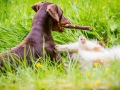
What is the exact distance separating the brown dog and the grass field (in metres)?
0.26

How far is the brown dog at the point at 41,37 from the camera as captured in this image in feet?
15.6

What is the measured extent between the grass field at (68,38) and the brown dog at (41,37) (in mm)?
255

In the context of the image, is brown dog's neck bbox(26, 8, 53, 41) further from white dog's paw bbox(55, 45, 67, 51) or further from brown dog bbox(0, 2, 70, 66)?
white dog's paw bbox(55, 45, 67, 51)

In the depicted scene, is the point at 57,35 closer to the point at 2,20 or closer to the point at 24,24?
the point at 24,24

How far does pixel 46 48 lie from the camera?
493cm

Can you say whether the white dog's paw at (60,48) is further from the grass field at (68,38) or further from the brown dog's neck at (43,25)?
the grass field at (68,38)

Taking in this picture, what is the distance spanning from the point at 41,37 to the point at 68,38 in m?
1.18

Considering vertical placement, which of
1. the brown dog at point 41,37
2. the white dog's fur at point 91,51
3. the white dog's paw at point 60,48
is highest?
the brown dog at point 41,37

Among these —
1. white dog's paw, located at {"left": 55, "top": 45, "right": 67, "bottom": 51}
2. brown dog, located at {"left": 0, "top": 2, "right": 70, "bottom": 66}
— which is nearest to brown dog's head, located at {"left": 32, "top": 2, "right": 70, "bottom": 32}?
brown dog, located at {"left": 0, "top": 2, "right": 70, "bottom": 66}

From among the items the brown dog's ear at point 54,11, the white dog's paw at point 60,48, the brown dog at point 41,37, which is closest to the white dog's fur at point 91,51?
the white dog's paw at point 60,48

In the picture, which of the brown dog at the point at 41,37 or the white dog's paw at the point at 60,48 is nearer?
the brown dog at the point at 41,37

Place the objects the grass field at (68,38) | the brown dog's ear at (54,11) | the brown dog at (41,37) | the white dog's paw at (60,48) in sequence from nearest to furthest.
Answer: the grass field at (68,38) → the brown dog at (41,37) → the brown dog's ear at (54,11) → the white dog's paw at (60,48)

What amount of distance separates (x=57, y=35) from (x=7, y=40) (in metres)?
0.77

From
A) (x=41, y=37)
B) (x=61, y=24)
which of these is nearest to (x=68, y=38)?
(x=61, y=24)
